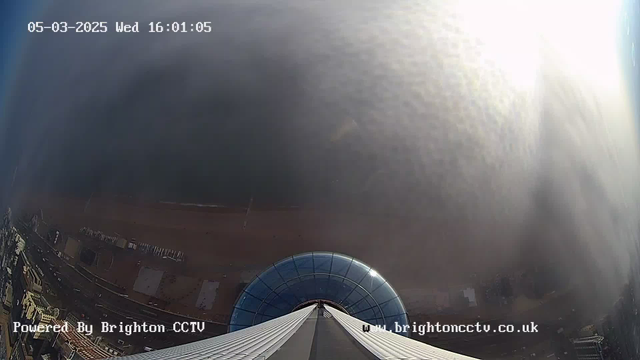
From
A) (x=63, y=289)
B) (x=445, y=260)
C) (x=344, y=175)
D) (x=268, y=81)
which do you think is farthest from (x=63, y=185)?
(x=445, y=260)

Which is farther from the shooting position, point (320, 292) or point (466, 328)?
point (466, 328)

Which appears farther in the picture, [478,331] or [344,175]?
[344,175]

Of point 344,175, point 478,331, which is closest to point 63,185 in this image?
point 344,175

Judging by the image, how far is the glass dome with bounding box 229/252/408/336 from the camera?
4.80 metres

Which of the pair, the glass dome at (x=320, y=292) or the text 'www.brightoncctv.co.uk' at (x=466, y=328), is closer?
the glass dome at (x=320, y=292)

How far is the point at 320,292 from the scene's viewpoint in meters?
4.80

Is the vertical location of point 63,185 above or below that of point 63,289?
above

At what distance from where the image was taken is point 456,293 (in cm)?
532

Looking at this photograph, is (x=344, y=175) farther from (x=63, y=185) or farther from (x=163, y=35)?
(x=63, y=185)

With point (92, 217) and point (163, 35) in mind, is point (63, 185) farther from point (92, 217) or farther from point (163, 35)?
point (163, 35)

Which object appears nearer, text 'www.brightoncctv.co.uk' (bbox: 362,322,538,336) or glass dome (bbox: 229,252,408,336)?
glass dome (bbox: 229,252,408,336)

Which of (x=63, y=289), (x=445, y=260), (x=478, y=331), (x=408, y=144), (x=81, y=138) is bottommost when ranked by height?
(x=63, y=289)

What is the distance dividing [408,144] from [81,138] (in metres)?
3.98

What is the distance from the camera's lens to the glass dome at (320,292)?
480cm
